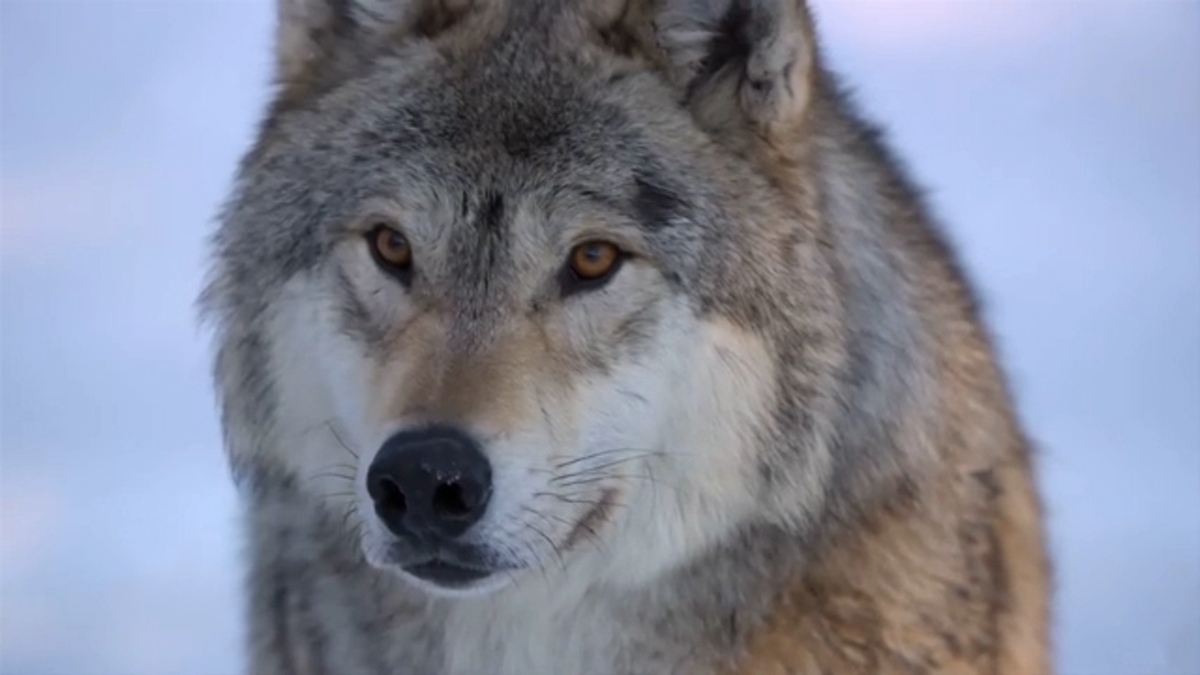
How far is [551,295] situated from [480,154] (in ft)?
1.21

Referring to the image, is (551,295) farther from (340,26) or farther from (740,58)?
(340,26)

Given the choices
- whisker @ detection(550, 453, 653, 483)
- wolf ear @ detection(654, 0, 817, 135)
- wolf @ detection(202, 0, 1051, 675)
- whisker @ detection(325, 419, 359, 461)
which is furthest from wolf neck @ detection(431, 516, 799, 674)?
wolf ear @ detection(654, 0, 817, 135)

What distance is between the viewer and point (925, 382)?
5090 mm

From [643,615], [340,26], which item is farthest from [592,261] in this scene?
[340,26]

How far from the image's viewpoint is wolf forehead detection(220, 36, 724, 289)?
15.6 feet

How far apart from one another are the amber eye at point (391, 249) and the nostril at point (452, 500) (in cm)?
64

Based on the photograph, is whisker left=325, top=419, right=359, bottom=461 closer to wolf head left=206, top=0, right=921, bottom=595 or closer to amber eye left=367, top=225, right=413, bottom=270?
wolf head left=206, top=0, right=921, bottom=595

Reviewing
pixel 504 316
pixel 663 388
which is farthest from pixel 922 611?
pixel 504 316

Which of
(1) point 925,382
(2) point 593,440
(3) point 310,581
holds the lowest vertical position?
(3) point 310,581

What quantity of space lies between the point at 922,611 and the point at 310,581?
→ 5.05ft

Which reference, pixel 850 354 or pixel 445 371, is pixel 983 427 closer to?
pixel 850 354

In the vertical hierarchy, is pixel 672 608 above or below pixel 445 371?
below

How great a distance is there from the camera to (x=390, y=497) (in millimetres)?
4457

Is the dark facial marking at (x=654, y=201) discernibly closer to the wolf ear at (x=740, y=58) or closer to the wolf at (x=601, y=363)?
the wolf at (x=601, y=363)
